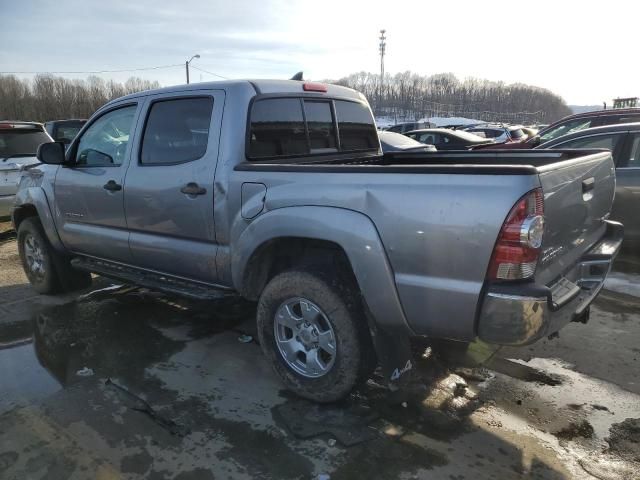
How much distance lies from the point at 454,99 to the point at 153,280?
127382mm

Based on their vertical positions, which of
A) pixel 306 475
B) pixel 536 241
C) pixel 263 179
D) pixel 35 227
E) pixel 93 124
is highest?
pixel 93 124

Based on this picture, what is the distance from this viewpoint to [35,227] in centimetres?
531

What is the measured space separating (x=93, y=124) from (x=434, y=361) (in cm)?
376

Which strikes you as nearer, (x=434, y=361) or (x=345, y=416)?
(x=345, y=416)

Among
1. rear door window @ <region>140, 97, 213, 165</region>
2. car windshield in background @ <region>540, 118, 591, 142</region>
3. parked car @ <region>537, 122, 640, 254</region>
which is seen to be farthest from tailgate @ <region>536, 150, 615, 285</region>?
car windshield in background @ <region>540, 118, 591, 142</region>

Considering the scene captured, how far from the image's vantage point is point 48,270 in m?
5.24

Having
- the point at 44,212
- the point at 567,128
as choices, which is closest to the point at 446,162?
the point at 44,212

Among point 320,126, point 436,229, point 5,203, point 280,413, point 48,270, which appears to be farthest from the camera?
point 5,203

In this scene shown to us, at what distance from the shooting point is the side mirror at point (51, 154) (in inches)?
181

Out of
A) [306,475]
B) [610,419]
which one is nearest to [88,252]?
[306,475]

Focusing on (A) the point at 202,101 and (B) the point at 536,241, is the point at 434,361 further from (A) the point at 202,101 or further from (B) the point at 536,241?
(A) the point at 202,101

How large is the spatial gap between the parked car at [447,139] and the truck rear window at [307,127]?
10818 millimetres

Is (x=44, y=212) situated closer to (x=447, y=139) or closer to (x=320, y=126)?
(x=320, y=126)

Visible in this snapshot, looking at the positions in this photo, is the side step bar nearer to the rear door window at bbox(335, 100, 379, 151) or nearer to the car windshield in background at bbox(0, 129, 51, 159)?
the rear door window at bbox(335, 100, 379, 151)
